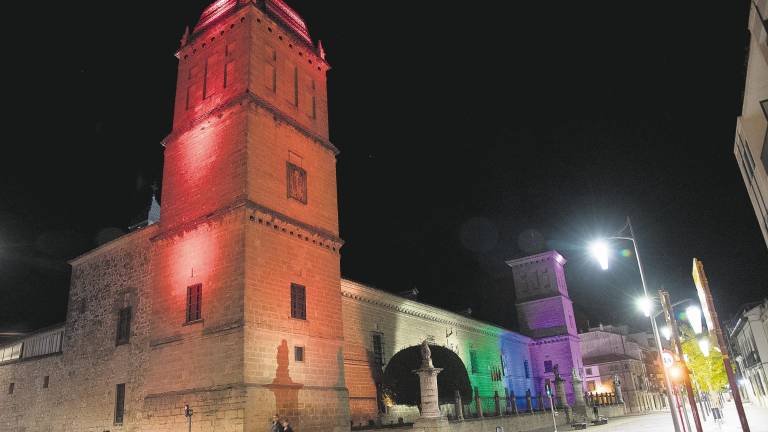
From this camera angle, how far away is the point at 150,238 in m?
23.4

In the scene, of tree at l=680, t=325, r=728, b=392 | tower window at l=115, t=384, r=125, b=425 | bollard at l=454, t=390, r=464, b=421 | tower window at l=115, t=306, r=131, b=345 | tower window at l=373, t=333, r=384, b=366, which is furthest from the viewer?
tree at l=680, t=325, r=728, b=392

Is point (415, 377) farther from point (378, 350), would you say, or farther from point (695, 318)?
point (695, 318)

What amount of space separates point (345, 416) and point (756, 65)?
20181mm

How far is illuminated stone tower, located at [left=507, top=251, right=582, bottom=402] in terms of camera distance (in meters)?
54.6

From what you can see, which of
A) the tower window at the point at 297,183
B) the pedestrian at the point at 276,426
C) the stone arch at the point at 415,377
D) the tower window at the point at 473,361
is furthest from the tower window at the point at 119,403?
the tower window at the point at 473,361

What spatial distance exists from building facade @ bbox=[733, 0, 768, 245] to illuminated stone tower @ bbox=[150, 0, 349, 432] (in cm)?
1737

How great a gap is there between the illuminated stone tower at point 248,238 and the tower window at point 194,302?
47 millimetres

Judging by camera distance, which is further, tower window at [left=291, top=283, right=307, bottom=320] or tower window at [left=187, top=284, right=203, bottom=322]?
tower window at [left=291, top=283, right=307, bottom=320]

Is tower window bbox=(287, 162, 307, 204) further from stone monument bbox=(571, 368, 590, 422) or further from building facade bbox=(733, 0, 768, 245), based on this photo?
stone monument bbox=(571, 368, 590, 422)

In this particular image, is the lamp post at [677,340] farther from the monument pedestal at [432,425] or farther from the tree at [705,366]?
the tree at [705,366]

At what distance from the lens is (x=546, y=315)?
57031 mm

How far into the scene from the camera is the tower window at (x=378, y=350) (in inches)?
1181

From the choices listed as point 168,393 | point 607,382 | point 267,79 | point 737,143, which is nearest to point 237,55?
point 267,79

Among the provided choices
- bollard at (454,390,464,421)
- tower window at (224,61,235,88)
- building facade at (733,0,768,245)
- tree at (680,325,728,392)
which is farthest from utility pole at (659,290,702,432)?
tree at (680,325,728,392)
